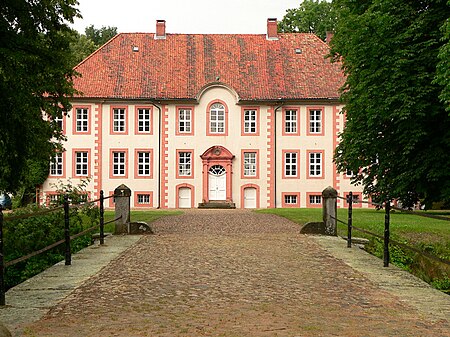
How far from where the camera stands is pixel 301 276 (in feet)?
31.0

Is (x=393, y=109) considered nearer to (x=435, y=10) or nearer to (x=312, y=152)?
(x=435, y=10)

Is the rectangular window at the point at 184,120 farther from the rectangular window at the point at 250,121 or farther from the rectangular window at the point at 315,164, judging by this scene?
the rectangular window at the point at 315,164

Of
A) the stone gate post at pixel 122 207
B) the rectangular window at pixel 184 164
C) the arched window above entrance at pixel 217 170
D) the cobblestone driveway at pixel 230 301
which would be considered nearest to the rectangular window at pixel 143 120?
the rectangular window at pixel 184 164

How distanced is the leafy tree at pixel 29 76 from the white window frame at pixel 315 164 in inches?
910

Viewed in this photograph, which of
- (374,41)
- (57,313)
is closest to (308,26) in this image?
(374,41)

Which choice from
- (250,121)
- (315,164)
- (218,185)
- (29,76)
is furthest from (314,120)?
(29,76)

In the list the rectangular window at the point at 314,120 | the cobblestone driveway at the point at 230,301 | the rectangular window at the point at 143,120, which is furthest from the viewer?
the rectangular window at the point at 314,120

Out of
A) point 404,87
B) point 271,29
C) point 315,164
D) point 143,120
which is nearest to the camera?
point 404,87

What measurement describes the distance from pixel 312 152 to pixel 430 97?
63.3ft

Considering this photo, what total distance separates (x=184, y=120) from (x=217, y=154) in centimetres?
287

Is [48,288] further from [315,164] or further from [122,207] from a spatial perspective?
[315,164]

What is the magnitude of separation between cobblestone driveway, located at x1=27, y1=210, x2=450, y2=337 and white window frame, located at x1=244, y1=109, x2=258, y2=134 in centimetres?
2937

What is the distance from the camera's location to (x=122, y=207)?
1603cm

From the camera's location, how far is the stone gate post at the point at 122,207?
1591 centimetres
